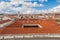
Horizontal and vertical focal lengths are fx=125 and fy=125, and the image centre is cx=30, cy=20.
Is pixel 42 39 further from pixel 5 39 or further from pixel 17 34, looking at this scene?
pixel 5 39

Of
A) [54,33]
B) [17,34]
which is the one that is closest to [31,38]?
[17,34]

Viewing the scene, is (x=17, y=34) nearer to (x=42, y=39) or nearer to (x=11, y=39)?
(x=11, y=39)

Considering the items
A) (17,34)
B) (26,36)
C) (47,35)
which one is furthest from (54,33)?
(17,34)

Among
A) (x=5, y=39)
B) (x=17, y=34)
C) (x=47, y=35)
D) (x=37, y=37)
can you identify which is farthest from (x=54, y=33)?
(x=5, y=39)

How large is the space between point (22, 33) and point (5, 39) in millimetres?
898

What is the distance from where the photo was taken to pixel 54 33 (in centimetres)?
634

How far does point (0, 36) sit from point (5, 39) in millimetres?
287

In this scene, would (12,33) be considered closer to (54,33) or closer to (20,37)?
(20,37)

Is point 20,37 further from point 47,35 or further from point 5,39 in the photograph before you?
point 47,35

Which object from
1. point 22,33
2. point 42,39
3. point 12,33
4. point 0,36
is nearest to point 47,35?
point 42,39

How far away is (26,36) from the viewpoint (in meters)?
6.19

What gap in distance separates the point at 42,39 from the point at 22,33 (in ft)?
3.46

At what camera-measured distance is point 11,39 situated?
19.9 ft

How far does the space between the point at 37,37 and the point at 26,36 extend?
1.80 ft
